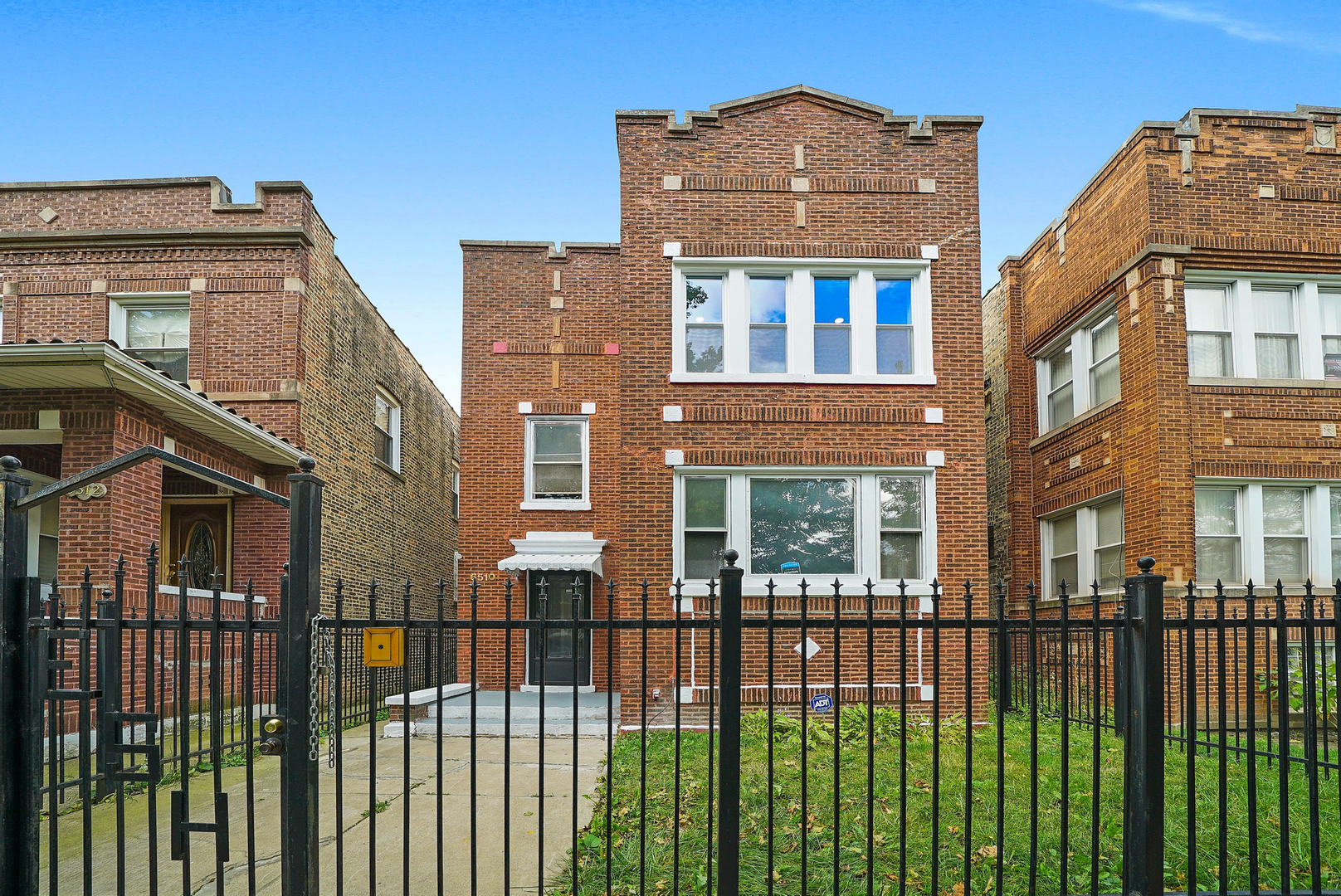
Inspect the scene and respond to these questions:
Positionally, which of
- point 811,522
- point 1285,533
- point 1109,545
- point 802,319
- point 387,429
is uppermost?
point 802,319

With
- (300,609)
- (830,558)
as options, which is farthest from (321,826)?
(830,558)

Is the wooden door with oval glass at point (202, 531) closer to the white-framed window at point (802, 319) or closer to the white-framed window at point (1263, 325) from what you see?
the white-framed window at point (802, 319)

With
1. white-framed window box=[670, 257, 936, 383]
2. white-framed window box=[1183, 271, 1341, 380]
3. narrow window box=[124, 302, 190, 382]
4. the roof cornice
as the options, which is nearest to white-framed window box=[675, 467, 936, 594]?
white-framed window box=[670, 257, 936, 383]

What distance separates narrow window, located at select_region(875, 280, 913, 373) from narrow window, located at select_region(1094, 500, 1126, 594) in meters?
4.56

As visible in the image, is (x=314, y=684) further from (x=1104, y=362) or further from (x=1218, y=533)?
(x=1104, y=362)

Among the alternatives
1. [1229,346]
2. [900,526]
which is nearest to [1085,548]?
[1229,346]

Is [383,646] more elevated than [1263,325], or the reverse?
[1263,325]

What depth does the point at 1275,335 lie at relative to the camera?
574 inches

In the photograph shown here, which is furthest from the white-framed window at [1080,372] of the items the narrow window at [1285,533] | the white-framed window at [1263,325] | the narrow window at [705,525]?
the narrow window at [705,525]

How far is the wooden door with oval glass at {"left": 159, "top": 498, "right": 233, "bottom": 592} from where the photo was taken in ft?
48.1

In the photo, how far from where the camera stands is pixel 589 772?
385 inches

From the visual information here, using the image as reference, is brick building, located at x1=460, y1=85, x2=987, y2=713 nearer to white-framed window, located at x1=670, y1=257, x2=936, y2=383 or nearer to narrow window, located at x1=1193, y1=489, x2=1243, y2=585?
white-framed window, located at x1=670, y1=257, x2=936, y2=383

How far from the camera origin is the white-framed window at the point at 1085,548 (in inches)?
614

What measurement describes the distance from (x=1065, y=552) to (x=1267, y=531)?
359 centimetres
